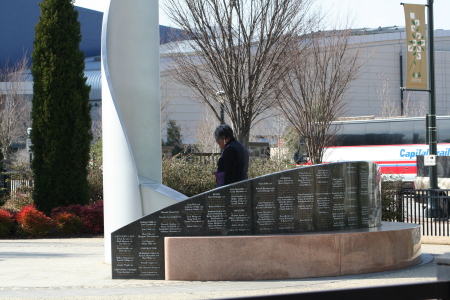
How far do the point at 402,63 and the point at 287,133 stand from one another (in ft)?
82.4

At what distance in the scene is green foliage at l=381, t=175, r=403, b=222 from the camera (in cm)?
1526

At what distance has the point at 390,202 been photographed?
15469mm

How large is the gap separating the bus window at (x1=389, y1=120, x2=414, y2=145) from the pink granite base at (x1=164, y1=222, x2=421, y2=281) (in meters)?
26.6

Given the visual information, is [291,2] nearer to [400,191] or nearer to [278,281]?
[400,191]

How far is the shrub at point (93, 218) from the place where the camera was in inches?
575

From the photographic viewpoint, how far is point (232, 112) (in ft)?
55.9

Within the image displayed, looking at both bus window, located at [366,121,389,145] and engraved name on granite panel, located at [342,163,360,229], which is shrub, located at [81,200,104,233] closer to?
engraved name on granite panel, located at [342,163,360,229]

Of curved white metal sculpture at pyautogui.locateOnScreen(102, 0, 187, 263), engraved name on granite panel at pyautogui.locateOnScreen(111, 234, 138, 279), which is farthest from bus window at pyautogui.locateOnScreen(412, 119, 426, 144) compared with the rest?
engraved name on granite panel at pyautogui.locateOnScreen(111, 234, 138, 279)

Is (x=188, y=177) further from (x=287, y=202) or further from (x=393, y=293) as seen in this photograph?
(x=393, y=293)

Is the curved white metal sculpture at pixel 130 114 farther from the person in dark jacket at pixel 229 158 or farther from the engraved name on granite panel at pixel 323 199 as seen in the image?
the engraved name on granite panel at pixel 323 199

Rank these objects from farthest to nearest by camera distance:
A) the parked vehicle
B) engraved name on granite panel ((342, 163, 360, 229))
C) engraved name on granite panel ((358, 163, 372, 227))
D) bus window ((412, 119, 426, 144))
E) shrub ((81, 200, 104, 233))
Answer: bus window ((412, 119, 426, 144)) → the parked vehicle → shrub ((81, 200, 104, 233)) → engraved name on granite panel ((358, 163, 372, 227)) → engraved name on granite panel ((342, 163, 360, 229))

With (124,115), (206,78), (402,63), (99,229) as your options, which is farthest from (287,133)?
(124,115)

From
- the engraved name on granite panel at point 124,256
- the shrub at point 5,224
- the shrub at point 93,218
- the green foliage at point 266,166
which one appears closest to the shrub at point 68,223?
the shrub at point 93,218

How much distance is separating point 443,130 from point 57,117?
22703mm
